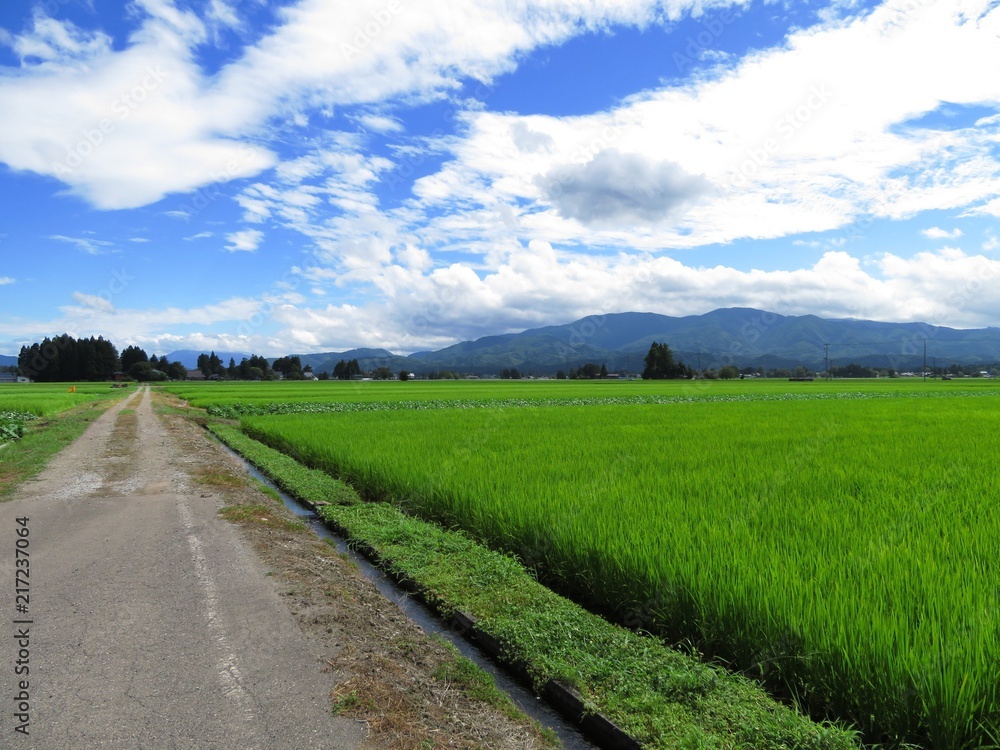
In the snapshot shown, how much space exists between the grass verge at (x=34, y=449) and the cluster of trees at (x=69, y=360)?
96.2m

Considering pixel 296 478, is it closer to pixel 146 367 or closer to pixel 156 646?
pixel 156 646

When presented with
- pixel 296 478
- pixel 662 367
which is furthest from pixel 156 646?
pixel 662 367

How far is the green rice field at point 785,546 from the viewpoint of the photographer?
3.12m

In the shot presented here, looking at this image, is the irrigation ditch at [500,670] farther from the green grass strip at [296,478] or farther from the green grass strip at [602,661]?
the green grass strip at [296,478]

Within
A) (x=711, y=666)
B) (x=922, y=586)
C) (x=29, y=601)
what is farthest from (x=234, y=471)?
(x=922, y=586)

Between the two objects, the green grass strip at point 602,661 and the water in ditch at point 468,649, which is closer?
the green grass strip at point 602,661

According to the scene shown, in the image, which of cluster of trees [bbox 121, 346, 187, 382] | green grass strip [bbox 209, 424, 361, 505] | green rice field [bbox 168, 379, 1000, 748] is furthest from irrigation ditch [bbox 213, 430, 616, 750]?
cluster of trees [bbox 121, 346, 187, 382]

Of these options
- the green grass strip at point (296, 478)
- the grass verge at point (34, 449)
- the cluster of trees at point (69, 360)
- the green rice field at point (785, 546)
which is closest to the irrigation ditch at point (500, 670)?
the green rice field at point (785, 546)

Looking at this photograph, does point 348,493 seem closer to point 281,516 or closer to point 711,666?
point 281,516

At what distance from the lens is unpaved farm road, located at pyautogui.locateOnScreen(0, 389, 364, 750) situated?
10.4ft

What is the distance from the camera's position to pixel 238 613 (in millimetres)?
4836

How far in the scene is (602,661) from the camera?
388 centimetres

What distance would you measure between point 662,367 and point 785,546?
107m

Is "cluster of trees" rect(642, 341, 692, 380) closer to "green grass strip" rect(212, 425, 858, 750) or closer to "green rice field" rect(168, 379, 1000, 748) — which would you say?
"green rice field" rect(168, 379, 1000, 748)
